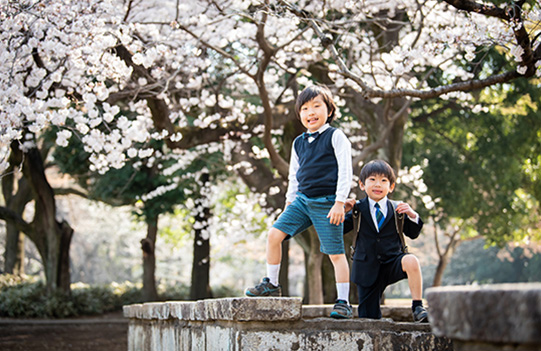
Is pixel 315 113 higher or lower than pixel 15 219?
lower

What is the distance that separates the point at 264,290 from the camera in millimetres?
4039

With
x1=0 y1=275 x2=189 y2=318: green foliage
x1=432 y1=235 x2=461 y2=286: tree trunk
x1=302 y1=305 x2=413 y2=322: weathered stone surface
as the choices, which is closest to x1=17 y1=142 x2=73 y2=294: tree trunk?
x1=0 y1=275 x2=189 y2=318: green foliage

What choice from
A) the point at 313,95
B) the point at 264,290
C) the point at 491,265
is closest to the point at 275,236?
the point at 264,290

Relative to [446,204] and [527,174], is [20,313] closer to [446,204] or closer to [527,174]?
[446,204]

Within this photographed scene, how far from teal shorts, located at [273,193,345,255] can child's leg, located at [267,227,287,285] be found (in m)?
0.04

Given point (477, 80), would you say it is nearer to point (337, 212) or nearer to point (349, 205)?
point (349, 205)

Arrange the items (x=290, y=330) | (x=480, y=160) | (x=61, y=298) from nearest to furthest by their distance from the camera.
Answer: (x=290, y=330) < (x=61, y=298) < (x=480, y=160)

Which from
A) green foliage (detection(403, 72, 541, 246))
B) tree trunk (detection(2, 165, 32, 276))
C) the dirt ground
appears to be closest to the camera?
the dirt ground

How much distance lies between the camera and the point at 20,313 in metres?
13.8

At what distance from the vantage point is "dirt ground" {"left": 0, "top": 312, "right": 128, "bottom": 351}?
33.7 feet

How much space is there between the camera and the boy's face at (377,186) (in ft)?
14.1

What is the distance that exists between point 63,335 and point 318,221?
9019 mm

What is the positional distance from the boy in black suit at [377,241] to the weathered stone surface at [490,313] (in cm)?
212

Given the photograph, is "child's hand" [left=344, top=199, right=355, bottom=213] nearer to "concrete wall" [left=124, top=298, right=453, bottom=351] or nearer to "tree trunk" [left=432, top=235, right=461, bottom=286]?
"concrete wall" [left=124, top=298, right=453, bottom=351]
